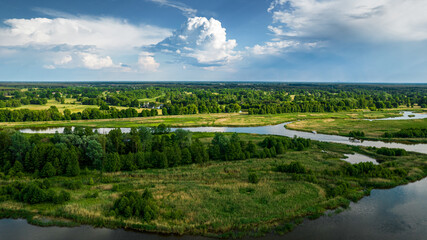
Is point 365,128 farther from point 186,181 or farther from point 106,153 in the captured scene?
point 106,153

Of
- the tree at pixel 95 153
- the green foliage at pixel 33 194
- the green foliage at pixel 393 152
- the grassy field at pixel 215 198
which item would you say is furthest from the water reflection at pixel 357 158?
the green foliage at pixel 33 194

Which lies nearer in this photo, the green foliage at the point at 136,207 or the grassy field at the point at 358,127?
the green foliage at the point at 136,207

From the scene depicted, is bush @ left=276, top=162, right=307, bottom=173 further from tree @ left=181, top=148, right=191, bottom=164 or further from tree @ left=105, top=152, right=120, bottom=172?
tree @ left=105, top=152, right=120, bottom=172

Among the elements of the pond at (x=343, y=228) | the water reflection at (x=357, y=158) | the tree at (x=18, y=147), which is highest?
the tree at (x=18, y=147)

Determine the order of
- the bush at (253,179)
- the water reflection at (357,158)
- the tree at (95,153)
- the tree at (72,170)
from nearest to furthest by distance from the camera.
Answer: the bush at (253,179), the tree at (72,170), the tree at (95,153), the water reflection at (357,158)

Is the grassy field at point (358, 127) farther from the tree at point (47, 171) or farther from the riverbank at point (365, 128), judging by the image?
the tree at point (47, 171)

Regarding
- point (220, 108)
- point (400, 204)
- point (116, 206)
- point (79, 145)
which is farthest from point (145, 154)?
point (220, 108)

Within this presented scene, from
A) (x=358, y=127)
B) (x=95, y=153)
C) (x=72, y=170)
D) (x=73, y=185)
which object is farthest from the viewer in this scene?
(x=358, y=127)

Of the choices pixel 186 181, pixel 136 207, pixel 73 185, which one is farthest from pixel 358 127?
pixel 73 185

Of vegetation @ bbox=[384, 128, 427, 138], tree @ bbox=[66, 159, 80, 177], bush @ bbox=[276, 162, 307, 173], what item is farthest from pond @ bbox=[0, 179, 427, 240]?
vegetation @ bbox=[384, 128, 427, 138]

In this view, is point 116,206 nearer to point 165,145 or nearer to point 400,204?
point 165,145
